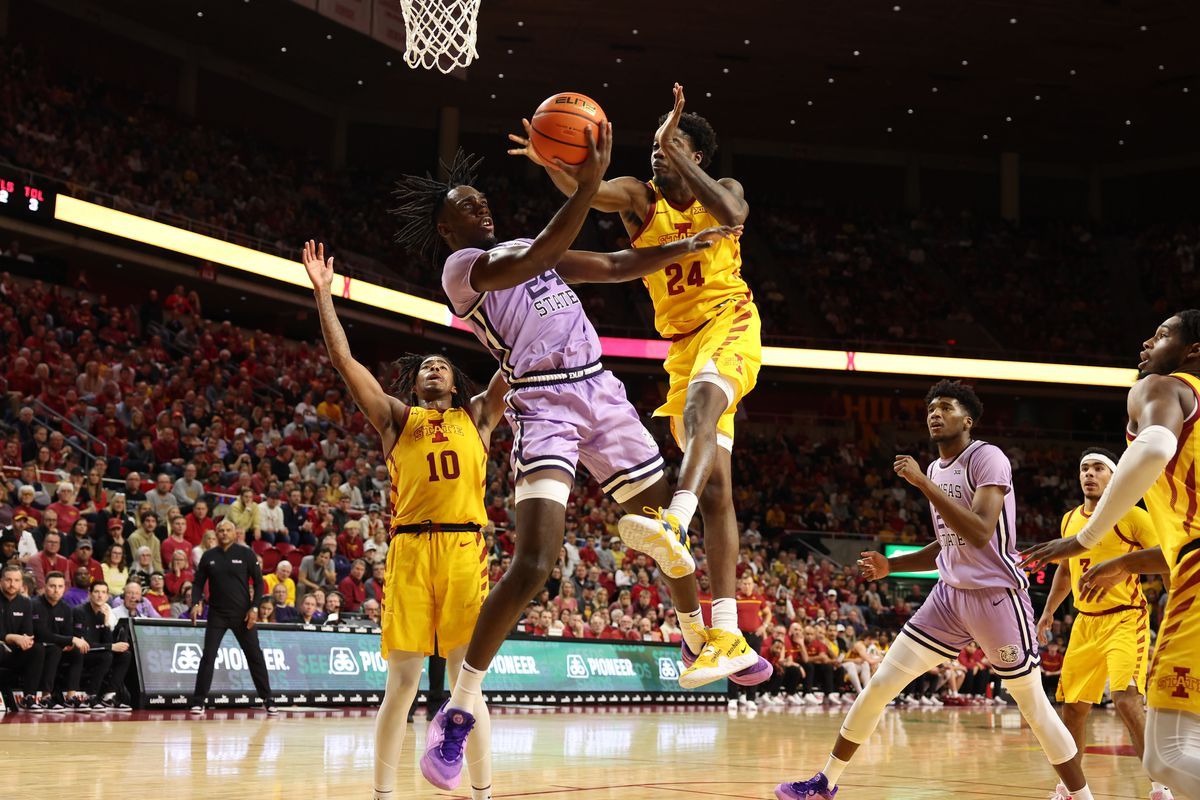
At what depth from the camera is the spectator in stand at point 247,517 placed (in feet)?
50.7

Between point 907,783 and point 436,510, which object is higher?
point 436,510

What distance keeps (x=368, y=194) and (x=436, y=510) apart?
88.1ft

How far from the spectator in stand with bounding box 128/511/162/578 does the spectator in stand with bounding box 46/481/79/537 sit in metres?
0.69

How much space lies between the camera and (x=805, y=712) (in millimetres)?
18078

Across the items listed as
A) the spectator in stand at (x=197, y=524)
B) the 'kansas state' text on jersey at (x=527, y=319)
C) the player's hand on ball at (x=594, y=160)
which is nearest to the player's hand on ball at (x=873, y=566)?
the 'kansas state' text on jersey at (x=527, y=319)

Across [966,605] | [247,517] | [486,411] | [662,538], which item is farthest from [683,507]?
[247,517]

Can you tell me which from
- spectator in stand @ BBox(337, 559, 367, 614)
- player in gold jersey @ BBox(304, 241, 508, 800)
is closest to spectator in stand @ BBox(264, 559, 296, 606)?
spectator in stand @ BBox(337, 559, 367, 614)

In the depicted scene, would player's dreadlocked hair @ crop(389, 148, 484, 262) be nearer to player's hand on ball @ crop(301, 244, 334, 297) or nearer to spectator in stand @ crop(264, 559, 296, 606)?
player's hand on ball @ crop(301, 244, 334, 297)

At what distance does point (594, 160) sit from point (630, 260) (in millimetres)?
540

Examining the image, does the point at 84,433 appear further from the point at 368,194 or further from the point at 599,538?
the point at 368,194

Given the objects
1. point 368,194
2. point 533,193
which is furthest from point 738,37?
point 368,194

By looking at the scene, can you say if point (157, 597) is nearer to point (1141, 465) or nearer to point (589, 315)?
point (1141, 465)

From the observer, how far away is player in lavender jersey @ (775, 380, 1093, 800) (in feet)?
21.8

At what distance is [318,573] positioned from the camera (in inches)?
608
